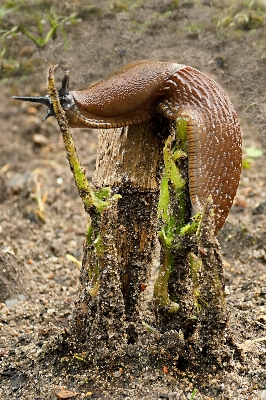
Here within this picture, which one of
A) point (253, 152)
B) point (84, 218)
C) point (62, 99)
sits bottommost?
point (84, 218)

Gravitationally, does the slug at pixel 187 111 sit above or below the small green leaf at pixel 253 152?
above

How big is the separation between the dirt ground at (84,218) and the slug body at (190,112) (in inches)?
22.3

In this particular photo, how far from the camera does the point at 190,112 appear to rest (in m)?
2.11

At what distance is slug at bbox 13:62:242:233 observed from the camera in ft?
6.86

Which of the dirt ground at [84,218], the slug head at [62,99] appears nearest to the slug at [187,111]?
the slug head at [62,99]

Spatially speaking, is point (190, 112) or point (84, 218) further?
point (84, 218)

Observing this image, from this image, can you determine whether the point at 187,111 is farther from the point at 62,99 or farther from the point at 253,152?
the point at 253,152

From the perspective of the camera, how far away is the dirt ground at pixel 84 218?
7.10ft

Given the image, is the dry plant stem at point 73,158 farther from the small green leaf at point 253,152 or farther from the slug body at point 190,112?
the small green leaf at point 253,152

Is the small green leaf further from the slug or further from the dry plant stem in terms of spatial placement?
the dry plant stem

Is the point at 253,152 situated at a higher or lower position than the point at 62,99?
lower

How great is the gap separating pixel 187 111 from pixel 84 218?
8.66 ft

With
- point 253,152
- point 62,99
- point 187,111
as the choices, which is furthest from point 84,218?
point 187,111

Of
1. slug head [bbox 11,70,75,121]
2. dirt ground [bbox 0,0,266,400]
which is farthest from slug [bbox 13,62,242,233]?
dirt ground [bbox 0,0,266,400]
